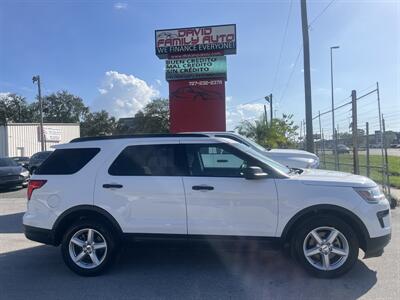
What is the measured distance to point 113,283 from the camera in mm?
4875

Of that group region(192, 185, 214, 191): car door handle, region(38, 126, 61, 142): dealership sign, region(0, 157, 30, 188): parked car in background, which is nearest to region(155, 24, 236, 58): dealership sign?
region(0, 157, 30, 188): parked car in background

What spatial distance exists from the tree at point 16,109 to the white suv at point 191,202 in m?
78.3

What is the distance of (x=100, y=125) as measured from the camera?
269 feet

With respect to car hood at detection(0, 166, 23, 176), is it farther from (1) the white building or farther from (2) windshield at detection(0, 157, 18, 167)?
(1) the white building

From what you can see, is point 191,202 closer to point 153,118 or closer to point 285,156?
point 285,156

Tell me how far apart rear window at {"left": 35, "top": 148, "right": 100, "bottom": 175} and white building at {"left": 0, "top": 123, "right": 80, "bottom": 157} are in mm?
35567

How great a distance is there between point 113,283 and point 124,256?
112cm

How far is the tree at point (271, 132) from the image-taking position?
2478 cm

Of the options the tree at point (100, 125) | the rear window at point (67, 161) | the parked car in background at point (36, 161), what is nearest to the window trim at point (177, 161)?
the rear window at point (67, 161)

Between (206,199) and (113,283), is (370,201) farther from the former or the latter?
(113,283)

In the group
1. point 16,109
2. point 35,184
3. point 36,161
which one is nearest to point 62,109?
point 16,109

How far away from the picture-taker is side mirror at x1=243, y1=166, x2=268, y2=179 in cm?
479

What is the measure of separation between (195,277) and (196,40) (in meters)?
12.5

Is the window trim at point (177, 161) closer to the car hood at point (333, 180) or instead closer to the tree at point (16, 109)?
the car hood at point (333, 180)
